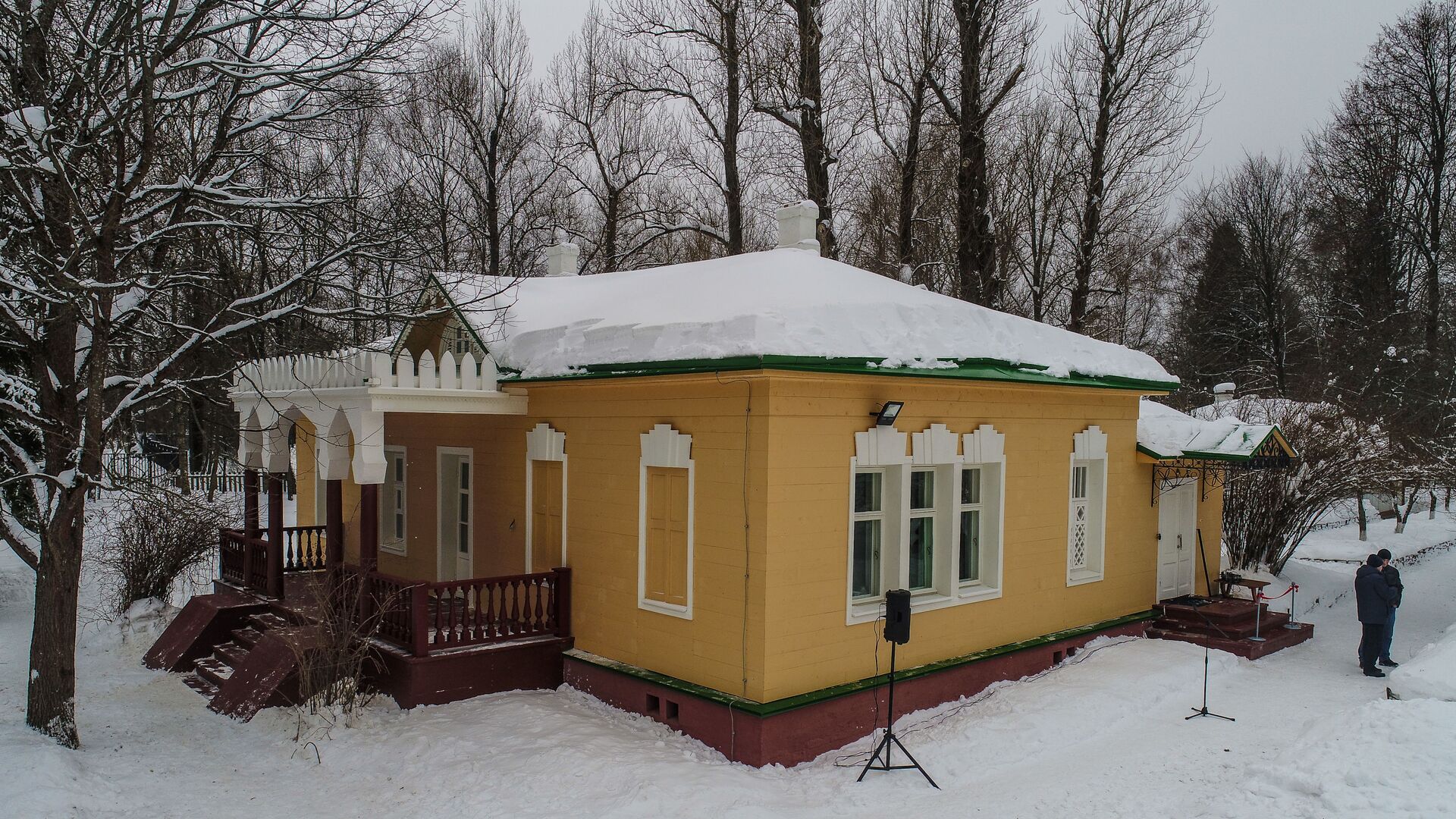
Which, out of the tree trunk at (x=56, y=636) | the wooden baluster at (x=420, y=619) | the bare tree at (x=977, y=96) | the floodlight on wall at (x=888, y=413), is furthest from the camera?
the bare tree at (x=977, y=96)

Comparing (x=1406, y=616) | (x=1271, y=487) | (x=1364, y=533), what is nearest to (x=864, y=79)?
(x=1271, y=487)

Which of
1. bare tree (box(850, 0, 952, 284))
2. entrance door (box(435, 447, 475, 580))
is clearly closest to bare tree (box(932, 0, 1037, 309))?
bare tree (box(850, 0, 952, 284))

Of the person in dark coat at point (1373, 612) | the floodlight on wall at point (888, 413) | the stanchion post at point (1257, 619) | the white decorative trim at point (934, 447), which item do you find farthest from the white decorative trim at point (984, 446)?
the person in dark coat at point (1373, 612)

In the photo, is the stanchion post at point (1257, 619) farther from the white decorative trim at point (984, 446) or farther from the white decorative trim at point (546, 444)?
the white decorative trim at point (546, 444)

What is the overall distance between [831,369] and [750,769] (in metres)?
3.62

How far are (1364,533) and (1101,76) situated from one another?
16.1m

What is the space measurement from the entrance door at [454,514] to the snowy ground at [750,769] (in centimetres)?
319

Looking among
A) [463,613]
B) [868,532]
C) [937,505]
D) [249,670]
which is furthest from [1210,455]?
[249,670]

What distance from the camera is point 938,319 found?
9.77 m

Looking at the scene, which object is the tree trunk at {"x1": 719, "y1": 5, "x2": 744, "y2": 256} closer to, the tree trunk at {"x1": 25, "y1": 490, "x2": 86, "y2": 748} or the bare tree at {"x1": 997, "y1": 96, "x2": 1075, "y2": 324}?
the bare tree at {"x1": 997, "y1": 96, "x2": 1075, "y2": 324}

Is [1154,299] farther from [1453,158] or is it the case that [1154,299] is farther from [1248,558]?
[1248,558]

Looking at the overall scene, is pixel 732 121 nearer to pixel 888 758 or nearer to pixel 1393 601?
pixel 1393 601

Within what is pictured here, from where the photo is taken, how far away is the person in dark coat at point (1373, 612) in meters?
11.3

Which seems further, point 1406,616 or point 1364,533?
point 1364,533
